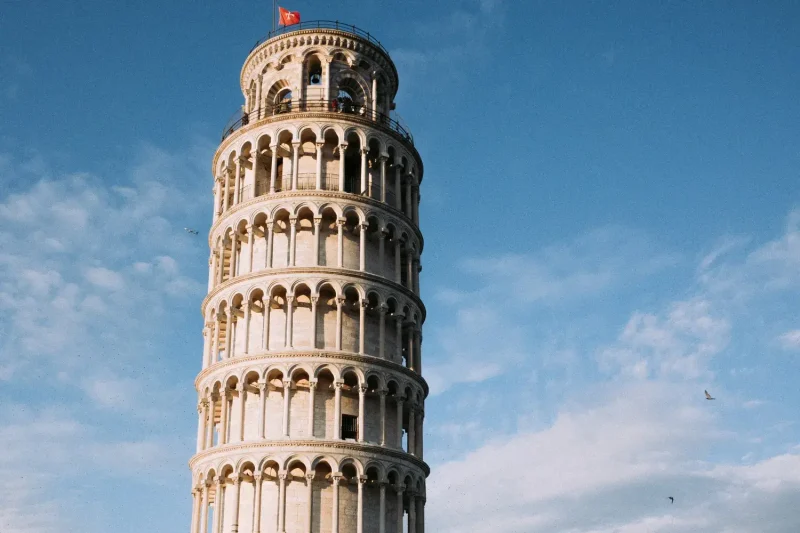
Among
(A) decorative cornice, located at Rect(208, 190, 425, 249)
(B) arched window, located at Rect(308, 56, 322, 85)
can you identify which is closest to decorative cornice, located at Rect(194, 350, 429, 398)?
(A) decorative cornice, located at Rect(208, 190, 425, 249)

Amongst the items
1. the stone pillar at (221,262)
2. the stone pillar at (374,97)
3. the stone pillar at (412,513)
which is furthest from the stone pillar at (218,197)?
the stone pillar at (412,513)

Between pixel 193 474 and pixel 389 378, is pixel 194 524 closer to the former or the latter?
pixel 193 474

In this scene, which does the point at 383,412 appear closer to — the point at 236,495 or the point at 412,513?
the point at 412,513

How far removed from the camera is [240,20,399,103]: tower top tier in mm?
61250

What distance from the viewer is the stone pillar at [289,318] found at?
171 feet

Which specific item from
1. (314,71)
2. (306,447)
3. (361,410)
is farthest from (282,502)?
(314,71)

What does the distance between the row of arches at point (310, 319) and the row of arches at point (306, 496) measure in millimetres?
6060

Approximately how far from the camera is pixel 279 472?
4941cm

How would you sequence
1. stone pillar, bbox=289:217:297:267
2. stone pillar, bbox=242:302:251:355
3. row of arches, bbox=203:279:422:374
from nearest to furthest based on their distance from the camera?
row of arches, bbox=203:279:422:374 < stone pillar, bbox=242:302:251:355 < stone pillar, bbox=289:217:297:267

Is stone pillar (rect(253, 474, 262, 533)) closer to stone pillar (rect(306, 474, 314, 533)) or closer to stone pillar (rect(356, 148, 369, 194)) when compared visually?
stone pillar (rect(306, 474, 314, 533))

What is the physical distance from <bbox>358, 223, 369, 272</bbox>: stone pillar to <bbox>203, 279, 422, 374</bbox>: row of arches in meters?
1.32

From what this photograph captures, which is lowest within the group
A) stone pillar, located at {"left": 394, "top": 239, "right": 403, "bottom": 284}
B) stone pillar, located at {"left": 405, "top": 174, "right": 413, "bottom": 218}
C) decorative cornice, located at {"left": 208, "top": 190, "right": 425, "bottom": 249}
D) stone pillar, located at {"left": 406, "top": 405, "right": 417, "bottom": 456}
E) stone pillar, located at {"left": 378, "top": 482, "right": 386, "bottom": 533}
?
stone pillar, located at {"left": 378, "top": 482, "right": 386, "bottom": 533}

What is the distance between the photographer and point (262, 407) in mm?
51094

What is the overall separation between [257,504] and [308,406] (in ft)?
18.1
